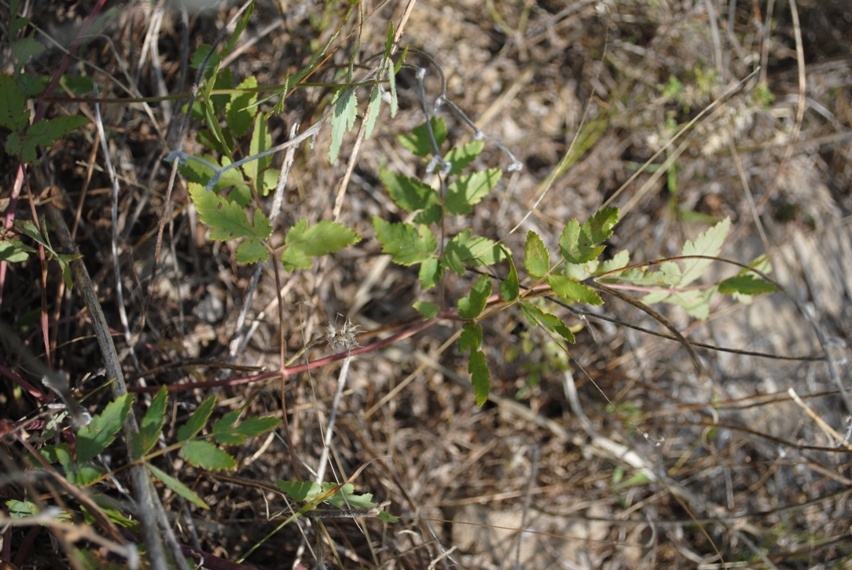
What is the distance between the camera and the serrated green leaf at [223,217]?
140 centimetres

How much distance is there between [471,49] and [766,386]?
78.1 inches

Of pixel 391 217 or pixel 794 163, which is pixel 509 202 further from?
pixel 794 163

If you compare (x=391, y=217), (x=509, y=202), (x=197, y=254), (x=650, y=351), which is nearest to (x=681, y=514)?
(x=650, y=351)

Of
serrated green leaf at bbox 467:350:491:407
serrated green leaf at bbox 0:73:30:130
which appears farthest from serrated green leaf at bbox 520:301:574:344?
serrated green leaf at bbox 0:73:30:130

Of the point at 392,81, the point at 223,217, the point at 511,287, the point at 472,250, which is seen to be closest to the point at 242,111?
the point at 223,217

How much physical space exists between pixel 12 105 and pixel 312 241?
2.64 feet

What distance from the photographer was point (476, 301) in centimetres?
147

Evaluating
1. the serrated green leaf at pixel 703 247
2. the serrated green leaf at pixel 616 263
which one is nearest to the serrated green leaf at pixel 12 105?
the serrated green leaf at pixel 616 263

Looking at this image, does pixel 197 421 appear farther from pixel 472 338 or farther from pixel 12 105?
pixel 12 105

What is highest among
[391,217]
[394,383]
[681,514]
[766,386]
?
[391,217]

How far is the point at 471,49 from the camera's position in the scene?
2828 mm

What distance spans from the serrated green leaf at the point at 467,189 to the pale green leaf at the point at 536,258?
0.28 meters

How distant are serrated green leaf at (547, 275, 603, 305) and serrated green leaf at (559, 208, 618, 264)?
0.05 m

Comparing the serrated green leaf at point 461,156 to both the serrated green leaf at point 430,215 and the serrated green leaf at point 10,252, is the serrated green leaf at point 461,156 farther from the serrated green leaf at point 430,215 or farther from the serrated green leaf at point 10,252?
the serrated green leaf at point 10,252
